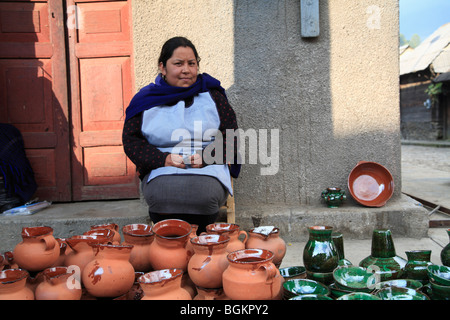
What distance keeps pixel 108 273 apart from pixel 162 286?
24cm

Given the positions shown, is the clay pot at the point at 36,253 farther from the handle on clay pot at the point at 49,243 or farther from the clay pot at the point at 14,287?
the clay pot at the point at 14,287

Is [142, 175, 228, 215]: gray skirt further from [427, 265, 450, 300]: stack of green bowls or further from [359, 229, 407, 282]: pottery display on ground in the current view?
[427, 265, 450, 300]: stack of green bowls

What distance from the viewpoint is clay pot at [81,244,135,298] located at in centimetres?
130

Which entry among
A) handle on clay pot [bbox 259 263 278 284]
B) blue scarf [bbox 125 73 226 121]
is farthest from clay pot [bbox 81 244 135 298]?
blue scarf [bbox 125 73 226 121]

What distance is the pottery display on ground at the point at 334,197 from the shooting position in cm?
339

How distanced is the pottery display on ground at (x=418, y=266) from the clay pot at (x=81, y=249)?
1.30 m

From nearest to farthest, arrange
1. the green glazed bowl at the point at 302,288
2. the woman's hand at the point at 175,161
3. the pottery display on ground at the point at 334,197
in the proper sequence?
the green glazed bowl at the point at 302,288 → the woman's hand at the point at 175,161 → the pottery display on ground at the point at 334,197

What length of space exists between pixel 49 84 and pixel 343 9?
2952mm

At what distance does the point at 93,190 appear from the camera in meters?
3.79

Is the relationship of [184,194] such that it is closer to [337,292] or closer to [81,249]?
[81,249]

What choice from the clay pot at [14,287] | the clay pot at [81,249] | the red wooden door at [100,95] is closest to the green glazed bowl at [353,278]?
the clay pot at [81,249]

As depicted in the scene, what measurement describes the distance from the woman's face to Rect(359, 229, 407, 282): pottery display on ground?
5.17ft

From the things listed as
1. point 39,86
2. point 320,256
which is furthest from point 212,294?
point 39,86
